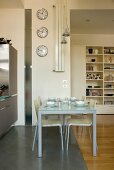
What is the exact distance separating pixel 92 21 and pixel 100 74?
2.11m

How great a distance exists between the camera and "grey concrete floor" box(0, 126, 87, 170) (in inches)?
118

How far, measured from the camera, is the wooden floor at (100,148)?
306 centimetres

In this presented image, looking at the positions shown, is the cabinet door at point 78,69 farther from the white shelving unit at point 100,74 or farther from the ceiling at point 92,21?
the ceiling at point 92,21

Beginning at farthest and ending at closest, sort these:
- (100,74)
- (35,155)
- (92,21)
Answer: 1. (100,74)
2. (92,21)
3. (35,155)

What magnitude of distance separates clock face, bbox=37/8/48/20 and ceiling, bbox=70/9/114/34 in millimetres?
708

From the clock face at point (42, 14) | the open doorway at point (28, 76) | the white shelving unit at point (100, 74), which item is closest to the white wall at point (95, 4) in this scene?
the clock face at point (42, 14)

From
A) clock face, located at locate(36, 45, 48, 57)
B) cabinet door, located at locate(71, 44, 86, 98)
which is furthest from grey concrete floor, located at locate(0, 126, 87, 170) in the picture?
cabinet door, located at locate(71, 44, 86, 98)

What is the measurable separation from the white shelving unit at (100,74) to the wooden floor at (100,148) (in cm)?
253

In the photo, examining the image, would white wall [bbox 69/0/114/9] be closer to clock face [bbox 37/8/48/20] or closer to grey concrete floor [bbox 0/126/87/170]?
clock face [bbox 37/8/48/20]

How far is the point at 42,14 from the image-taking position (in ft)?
18.9

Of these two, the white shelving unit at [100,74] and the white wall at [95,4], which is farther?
the white shelving unit at [100,74]

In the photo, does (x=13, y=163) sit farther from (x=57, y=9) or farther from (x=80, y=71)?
(x=80, y=71)

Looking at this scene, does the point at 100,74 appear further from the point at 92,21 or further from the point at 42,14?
the point at 42,14

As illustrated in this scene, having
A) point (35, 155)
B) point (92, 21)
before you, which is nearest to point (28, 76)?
point (92, 21)
